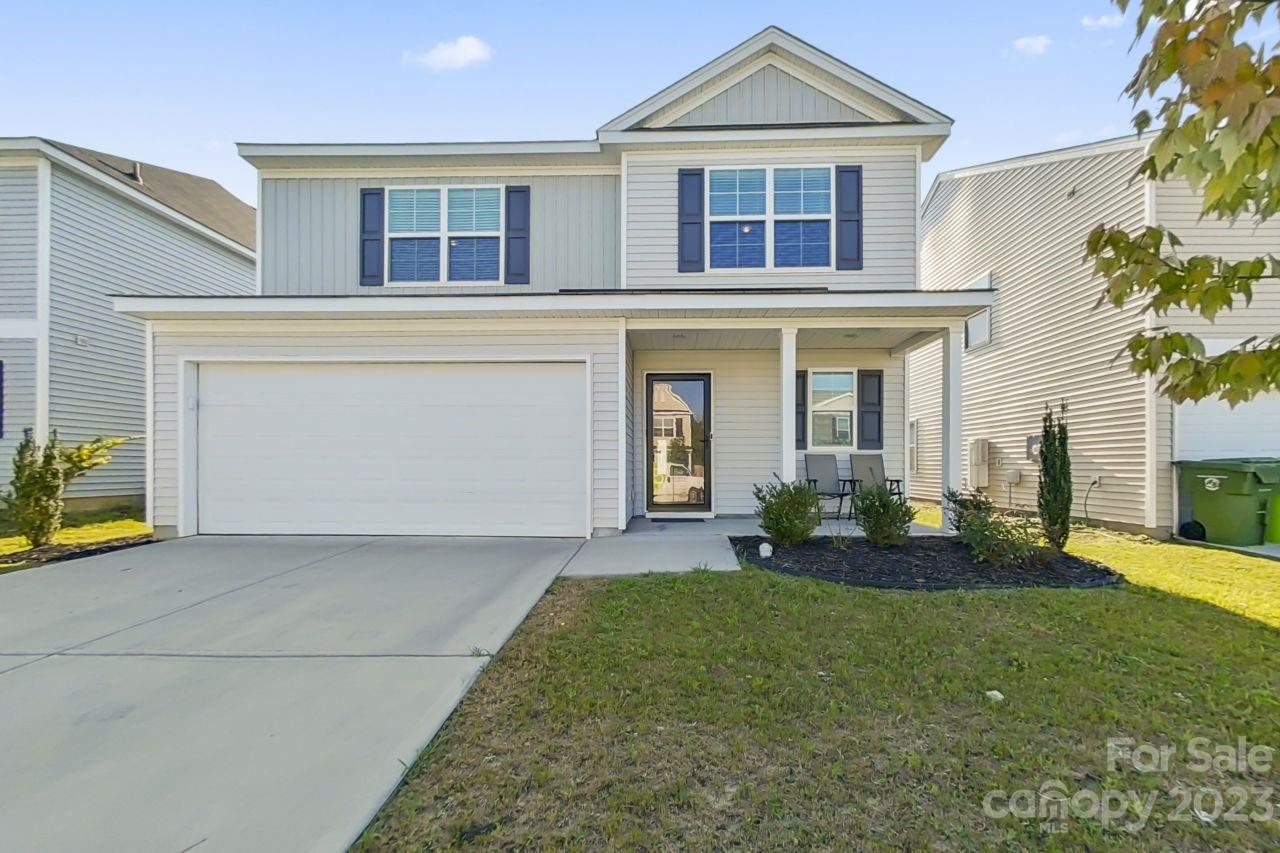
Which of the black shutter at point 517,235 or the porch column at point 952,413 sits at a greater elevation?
the black shutter at point 517,235

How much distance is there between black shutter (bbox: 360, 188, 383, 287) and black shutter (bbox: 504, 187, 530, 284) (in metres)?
1.94

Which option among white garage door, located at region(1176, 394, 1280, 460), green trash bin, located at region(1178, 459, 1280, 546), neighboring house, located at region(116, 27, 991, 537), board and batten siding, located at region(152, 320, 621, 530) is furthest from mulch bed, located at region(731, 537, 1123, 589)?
white garage door, located at region(1176, 394, 1280, 460)

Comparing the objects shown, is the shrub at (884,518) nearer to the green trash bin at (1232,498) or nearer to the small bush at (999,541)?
the small bush at (999,541)

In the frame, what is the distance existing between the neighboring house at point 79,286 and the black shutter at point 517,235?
7410mm

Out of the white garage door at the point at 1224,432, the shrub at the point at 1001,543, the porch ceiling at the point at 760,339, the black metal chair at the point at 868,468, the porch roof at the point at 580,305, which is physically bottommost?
the shrub at the point at 1001,543

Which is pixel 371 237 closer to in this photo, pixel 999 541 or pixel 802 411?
pixel 802 411

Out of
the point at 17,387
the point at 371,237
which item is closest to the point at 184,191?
the point at 17,387

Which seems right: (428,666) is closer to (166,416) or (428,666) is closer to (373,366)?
(373,366)

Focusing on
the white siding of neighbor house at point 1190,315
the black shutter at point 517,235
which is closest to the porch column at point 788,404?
the black shutter at point 517,235

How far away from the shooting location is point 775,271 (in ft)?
26.8

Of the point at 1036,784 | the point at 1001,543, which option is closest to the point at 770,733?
the point at 1036,784

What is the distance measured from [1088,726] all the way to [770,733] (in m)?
1.50

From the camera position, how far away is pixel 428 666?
3.37 metres

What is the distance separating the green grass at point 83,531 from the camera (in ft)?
21.1
